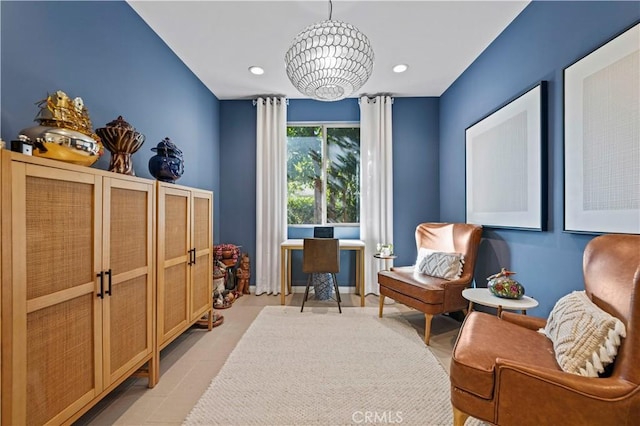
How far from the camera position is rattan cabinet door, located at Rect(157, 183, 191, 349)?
1.90 metres

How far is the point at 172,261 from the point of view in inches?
80.9

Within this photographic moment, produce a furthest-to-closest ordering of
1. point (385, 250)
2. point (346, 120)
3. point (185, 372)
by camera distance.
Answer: point (346, 120)
point (385, 250)
point (185, 372)

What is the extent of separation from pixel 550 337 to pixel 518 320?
0.27 meters

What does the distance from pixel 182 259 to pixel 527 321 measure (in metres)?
2.43

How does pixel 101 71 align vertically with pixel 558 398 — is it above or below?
above

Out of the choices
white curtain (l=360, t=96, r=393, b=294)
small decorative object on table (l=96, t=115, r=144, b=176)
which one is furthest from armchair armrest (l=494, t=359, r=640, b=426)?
white curtain (l=360, t=96, r=393, b=294)

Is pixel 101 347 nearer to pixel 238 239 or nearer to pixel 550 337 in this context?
pixel 550 337

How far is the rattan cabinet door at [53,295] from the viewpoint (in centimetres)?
101

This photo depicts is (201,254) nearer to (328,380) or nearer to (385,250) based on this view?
(328,380)

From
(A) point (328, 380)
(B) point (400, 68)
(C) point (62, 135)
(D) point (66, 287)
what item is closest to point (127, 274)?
(D) point (66, 287)

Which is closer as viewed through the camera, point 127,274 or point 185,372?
point 127,274

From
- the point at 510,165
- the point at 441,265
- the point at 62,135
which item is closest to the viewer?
the point at 62,135

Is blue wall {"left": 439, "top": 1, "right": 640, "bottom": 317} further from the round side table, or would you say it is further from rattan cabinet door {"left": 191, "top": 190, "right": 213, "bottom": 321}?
rattan cabinet door {"left": 191, "top": 190, "right": 213, "bottom": 321}

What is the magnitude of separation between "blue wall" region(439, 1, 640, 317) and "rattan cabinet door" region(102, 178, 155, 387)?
2.70 metres
